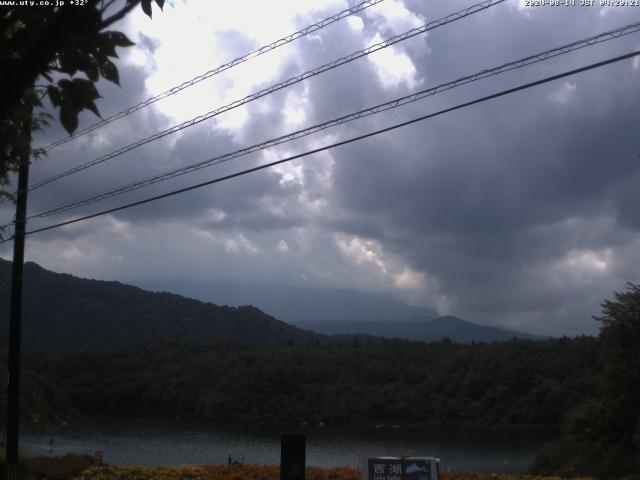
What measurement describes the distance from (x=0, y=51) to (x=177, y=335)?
377ft

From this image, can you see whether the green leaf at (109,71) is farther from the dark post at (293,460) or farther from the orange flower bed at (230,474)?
the orange flower bed at (230,474)

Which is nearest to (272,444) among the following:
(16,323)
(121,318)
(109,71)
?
(16,323)

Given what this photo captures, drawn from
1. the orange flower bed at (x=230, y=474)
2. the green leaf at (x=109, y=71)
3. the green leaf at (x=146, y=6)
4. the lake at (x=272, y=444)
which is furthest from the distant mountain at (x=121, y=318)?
the green leaf at (x=146, y=6)

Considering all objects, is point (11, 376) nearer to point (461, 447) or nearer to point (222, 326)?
point (461, 447)

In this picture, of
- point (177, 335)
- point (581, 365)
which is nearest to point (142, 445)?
point (581, 365)

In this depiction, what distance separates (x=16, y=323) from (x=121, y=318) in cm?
10369

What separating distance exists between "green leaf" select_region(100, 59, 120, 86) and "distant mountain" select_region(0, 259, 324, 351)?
97952mm

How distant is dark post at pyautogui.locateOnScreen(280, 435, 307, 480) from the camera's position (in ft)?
36.9

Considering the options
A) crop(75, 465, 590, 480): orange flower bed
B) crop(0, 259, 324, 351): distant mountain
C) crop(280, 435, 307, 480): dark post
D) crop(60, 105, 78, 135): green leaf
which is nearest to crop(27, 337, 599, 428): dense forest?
crop(75, 465, 590, 480): orange flower bed

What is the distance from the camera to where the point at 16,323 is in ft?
56.3

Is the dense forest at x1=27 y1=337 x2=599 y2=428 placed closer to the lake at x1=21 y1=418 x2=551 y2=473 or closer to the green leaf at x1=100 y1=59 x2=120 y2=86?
the lake at x1=21 y1=418 x2=551 y2=473

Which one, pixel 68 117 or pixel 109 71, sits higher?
pixel 109 71

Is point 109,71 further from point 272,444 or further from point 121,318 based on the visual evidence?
point 121,318

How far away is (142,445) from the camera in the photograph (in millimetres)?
31891
